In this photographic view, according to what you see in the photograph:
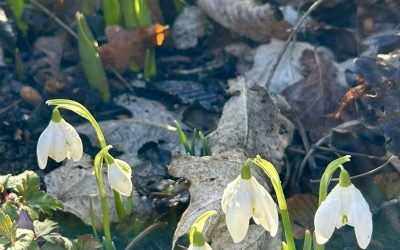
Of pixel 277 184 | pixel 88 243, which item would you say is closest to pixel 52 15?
pixel 88 243

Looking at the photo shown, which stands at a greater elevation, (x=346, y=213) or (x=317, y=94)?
(x=346, y=213)

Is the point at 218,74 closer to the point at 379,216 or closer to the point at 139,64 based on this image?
the point at 139,64

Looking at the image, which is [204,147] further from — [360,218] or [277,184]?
[360,218]

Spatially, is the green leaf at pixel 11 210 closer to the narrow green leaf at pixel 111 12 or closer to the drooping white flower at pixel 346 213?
the drooping white flower at pixel 346 213

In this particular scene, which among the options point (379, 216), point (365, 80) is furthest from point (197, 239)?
point (365, 80)

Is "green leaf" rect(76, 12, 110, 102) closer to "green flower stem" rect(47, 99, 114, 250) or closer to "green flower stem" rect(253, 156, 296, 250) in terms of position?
"green flower stem" rect(47, 99, 114, 250)

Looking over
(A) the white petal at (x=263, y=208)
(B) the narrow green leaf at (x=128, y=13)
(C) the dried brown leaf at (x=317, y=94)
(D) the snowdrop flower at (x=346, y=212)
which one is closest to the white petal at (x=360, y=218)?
(D) the snowdrop flower at (x=346, y=212)

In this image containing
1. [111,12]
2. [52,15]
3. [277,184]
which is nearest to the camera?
[277,184]
